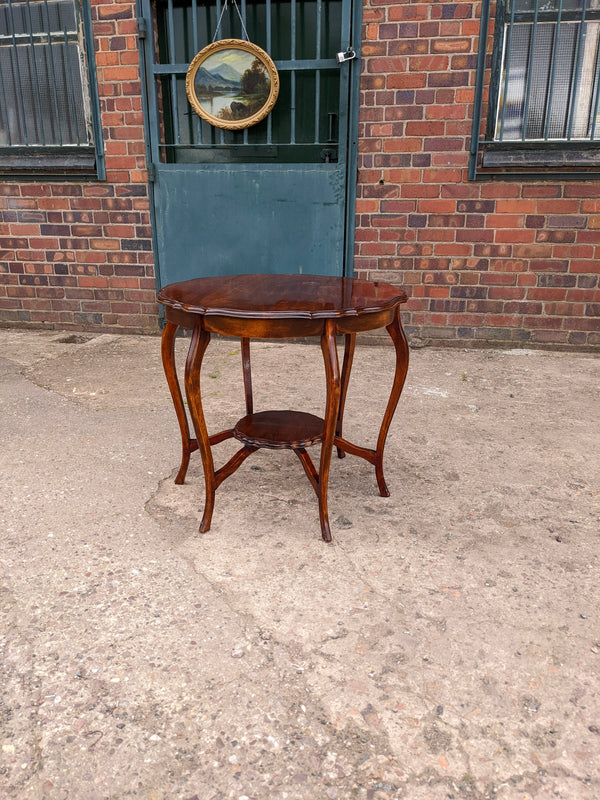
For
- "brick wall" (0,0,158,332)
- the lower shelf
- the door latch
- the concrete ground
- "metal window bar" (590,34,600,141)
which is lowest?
the concrete ground

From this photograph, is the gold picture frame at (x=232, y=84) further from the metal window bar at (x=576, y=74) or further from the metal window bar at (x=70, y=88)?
the metal window bar at (x=576, y=74)

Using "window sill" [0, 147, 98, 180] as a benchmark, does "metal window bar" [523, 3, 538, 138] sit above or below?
above

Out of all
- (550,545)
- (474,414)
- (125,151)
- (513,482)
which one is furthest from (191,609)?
(125,151)

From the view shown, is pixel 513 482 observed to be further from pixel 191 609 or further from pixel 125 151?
pixel 125 151

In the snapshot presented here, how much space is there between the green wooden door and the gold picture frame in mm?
95

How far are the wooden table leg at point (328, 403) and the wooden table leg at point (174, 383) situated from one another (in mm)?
517

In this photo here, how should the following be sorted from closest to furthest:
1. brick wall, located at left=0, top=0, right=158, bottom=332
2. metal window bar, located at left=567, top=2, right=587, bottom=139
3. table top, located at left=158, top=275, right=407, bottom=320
Answer: 1. table top, located at left=158, top=275, right=407, bottom=320
2. metal window bar, located at left=567, top=2, right=587, bottom=139
3. brick wall, located at left=0, top=0, right=158, bottom=332

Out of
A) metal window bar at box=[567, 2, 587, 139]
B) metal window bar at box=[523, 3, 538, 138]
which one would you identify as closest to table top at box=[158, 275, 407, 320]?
metal window bar at box=[523, 3, 538, 138]

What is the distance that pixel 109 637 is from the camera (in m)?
1.47

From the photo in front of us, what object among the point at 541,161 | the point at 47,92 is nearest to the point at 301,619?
the point at 541,161

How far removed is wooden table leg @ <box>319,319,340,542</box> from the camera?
1718mm

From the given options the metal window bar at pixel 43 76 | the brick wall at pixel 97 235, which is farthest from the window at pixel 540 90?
the metal window bar at pixel 43 76

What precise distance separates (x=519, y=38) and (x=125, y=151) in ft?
8.79

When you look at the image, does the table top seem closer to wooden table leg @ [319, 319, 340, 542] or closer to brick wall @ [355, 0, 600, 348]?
wooden table leg @ [319, 319, 340, 542]
